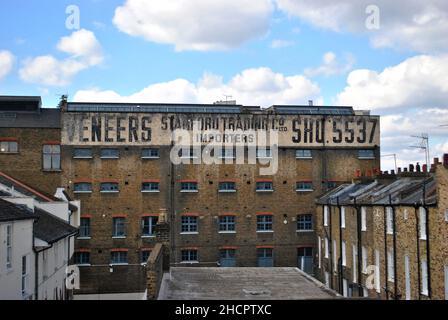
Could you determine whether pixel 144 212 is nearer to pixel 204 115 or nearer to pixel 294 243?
pixel 204 115

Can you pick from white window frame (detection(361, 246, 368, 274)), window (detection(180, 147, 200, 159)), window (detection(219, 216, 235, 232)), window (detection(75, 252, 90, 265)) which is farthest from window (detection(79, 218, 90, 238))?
white window frame (detection(361, 246, 368, 274))

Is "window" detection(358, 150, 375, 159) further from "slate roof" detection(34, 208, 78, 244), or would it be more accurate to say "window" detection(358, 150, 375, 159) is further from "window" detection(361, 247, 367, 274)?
"slate roof" detection(34, 208, 78, 244)

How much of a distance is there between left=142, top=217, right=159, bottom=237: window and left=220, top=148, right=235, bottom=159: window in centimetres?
623

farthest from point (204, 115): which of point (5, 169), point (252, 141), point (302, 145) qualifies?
point (5, 169)

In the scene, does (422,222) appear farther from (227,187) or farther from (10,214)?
(227,187)

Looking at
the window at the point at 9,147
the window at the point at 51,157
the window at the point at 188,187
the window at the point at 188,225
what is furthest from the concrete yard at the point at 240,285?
the window at the point at 9,147

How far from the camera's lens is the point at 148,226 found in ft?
124

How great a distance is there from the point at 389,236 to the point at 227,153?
50.8ft

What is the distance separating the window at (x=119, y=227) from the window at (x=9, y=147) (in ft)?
25.7

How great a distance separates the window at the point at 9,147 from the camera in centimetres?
3700

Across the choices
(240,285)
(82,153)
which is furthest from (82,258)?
(240,285)

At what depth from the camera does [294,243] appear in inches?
1544

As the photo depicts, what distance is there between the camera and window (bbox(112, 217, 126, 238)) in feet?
123

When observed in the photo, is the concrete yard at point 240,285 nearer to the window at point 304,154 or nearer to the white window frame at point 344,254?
the white window frame at point 344,254
